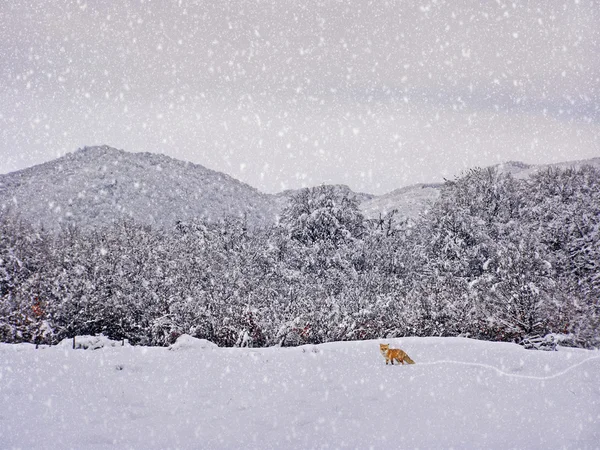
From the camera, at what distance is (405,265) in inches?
1014

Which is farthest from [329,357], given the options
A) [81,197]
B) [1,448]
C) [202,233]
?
[81,197]

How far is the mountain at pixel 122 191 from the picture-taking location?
266ft

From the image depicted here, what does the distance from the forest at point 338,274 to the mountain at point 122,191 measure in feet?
159

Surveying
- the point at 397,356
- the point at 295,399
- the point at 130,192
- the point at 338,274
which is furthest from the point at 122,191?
the point at 295,399

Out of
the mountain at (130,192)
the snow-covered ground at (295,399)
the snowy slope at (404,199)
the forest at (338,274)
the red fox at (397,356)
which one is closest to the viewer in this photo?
the snow-covered ground at (295,399)

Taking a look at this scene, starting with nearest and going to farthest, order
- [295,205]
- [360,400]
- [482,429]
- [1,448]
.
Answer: [1,448] < [482,429] < [360,400] < [295,205]

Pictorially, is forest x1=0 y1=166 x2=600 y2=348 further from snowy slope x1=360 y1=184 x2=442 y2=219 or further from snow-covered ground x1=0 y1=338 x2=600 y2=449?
snowy slope x1=360 y1=184 x2=442 y2=219

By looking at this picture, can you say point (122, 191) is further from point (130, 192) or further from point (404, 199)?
point (404, 199)

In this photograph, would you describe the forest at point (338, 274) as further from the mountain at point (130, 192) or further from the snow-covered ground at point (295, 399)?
the mountain at point (130, 192)

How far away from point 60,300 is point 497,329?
12514mm

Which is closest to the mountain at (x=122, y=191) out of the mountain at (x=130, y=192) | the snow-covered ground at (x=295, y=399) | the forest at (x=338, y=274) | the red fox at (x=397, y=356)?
the mountain at (x=130, y=192)

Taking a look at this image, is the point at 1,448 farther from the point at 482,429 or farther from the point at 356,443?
the point at 482,429

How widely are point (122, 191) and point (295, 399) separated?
306 feet

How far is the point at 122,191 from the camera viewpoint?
91250 mm
